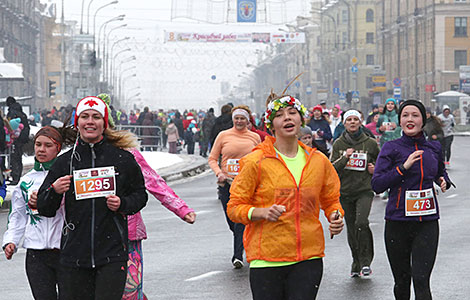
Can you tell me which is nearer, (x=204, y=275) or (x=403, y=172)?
(x=403, y=172)

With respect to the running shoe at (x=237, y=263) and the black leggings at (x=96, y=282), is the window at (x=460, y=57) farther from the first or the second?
the black leggings at (x=96, y=282)

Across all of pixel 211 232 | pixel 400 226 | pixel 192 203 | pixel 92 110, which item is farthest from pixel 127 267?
pixel 192 203

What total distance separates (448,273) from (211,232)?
4615 mm

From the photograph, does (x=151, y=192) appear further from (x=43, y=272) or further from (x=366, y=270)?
(x=366, y=270)

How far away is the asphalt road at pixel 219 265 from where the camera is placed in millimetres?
9406

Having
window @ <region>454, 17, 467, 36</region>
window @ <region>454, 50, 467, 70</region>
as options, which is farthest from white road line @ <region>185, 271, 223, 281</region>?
window @ <region>454, 17, 467, 36</region>

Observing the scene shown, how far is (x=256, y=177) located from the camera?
5.79 meters

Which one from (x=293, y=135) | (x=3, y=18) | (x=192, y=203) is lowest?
(x=192, y=203)

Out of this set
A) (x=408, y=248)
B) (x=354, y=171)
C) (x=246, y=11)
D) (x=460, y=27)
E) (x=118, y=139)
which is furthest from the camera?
(x=460, y=27)

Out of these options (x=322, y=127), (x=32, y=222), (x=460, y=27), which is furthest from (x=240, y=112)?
(x=460, y=27)

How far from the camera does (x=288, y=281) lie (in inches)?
225

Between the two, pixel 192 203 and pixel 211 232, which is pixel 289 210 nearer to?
pixel 211 232

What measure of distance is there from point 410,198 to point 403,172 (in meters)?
0.19

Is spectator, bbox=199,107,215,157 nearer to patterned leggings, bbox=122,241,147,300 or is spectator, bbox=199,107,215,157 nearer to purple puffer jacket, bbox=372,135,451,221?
purple puffer jacket, bbox=372,135,451,221
